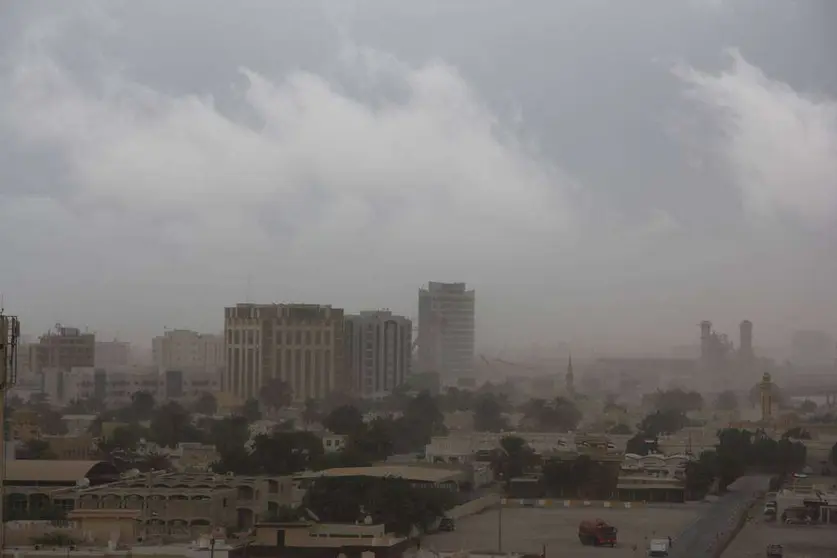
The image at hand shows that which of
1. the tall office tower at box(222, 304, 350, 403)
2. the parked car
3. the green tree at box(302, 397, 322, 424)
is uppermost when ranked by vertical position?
the tall office tower at box(222, 304, 350, 403)

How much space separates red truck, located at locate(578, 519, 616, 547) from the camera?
26.8 ft

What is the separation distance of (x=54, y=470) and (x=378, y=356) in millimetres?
10190

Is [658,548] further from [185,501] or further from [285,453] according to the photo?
[285,453]

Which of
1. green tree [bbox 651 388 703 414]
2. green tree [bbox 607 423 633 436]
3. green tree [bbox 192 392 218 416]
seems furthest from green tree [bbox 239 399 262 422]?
green tree [bbox 651 388 703 414]

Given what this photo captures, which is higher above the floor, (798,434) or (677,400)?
(677,400)

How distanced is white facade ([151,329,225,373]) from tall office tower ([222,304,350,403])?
0.14 m

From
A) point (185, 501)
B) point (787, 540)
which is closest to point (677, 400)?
point (787, 540)

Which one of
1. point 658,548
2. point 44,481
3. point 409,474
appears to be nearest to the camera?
point 658,548

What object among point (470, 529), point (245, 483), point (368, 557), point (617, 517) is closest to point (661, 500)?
point (617, 517)

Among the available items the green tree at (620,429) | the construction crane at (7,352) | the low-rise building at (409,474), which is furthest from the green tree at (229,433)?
the construction crane at (7,352)

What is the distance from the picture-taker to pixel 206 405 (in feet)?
57.2

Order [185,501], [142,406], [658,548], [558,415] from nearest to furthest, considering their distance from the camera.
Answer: [658,548] < [185,501] < [558,415] < [142,406]

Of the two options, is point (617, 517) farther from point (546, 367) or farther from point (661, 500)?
point (546, 367)

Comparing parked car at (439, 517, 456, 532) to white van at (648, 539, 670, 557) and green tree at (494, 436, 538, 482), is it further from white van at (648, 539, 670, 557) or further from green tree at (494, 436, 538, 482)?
green tree at (494, 436, 538, 482)
